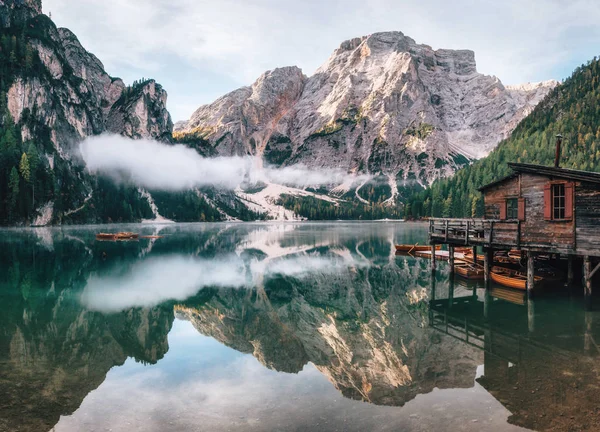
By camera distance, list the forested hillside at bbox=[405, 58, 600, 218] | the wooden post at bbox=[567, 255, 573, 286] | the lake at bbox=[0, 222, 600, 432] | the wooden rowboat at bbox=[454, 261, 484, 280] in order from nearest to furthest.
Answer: the lake at bbox=[0, 222, 600, 432]
the wooden post at bbox=[567, 255, 573, 286]
the wooden rowboat at bbox=[454, 261, 484, 280]
the forested hillside at bbox=[405, 58, 600, 218]

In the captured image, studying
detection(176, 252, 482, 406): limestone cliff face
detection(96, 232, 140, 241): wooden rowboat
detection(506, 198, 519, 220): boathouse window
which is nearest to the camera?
detection(176, 252, 482, 406): limestone cliff face

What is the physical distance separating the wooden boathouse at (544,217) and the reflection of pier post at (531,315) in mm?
1652

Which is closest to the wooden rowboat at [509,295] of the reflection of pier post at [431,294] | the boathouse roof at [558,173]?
the reflection of pier post at [431,294]

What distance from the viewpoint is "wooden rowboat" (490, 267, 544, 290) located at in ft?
114

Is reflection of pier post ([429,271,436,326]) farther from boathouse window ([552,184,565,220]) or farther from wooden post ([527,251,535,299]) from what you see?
boathouse window ([552,184,565,220])

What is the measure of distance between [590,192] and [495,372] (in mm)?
17355

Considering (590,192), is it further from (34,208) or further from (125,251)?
(34,208)

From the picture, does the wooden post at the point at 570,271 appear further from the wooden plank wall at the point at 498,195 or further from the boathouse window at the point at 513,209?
the wooden plank wall at the point at 498,195

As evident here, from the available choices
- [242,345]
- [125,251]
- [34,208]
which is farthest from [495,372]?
[34,208]

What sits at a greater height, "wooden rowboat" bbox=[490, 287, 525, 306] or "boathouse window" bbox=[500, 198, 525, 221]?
"boathouse window" bbox=[500, 198, 525, 221]

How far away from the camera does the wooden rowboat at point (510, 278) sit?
114 feet

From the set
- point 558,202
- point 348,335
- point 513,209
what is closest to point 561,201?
point 558,202

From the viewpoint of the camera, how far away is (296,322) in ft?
91.3

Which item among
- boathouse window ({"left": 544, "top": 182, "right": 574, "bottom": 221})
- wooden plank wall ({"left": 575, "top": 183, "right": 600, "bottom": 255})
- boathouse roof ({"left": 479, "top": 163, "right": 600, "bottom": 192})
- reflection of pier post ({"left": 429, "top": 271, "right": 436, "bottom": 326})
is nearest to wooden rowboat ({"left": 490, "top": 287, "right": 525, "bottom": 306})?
reflection of pier post ({"left": 429, "top": 271, "right": 436, "bottom": 326})
